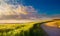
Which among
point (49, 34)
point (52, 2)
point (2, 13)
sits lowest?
point (49, 34)

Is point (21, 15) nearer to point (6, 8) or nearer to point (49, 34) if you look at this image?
point (6, 8)

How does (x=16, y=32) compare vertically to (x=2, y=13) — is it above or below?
below

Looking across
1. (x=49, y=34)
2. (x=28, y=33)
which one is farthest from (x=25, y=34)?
(x=49, y=34)

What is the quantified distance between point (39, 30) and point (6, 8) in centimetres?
50

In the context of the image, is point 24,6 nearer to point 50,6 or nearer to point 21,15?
point 21,15

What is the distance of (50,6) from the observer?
1598mm

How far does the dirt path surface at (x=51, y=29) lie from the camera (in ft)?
5.09

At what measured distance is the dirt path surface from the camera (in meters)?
1.55

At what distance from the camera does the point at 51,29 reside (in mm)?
1567

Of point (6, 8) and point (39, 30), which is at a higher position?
point (6, 8)

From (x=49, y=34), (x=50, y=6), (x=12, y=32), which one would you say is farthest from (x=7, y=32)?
(x=50, y=6)

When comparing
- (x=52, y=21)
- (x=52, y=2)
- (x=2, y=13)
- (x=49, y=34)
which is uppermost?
(x=52, y=2)

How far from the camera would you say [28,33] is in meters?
1.55

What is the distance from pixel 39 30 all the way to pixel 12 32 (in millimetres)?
335
